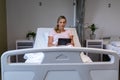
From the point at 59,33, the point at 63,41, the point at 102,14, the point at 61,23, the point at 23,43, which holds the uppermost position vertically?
the point at 102,14

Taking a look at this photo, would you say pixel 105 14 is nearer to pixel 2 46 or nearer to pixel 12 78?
pixel 2 46

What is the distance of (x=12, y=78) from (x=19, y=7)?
11.9 ft

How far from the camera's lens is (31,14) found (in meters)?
5.44

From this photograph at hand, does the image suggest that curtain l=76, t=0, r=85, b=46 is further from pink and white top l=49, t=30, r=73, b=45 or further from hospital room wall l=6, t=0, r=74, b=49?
pink and white top l=49, t=30, r=73, b=45

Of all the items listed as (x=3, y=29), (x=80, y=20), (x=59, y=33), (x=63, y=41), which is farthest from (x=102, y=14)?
(x=3, y=29)

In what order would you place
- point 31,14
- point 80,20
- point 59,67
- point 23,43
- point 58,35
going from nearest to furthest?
point 59,67 → point 58,35 → point 23,43 → point 80,20 → point 31,14

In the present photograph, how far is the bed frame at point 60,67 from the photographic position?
6.24 ft

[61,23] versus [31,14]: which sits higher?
[31,14]

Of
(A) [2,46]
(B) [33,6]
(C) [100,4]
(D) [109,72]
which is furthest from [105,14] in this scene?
(D) [109,72]

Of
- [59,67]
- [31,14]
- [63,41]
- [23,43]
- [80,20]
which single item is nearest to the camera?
[59,67]

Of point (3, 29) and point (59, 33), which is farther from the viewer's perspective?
point (3, 29)

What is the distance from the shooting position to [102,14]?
5500mm

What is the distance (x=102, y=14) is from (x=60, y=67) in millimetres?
3810

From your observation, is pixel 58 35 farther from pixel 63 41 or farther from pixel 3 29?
pixel 3 29
